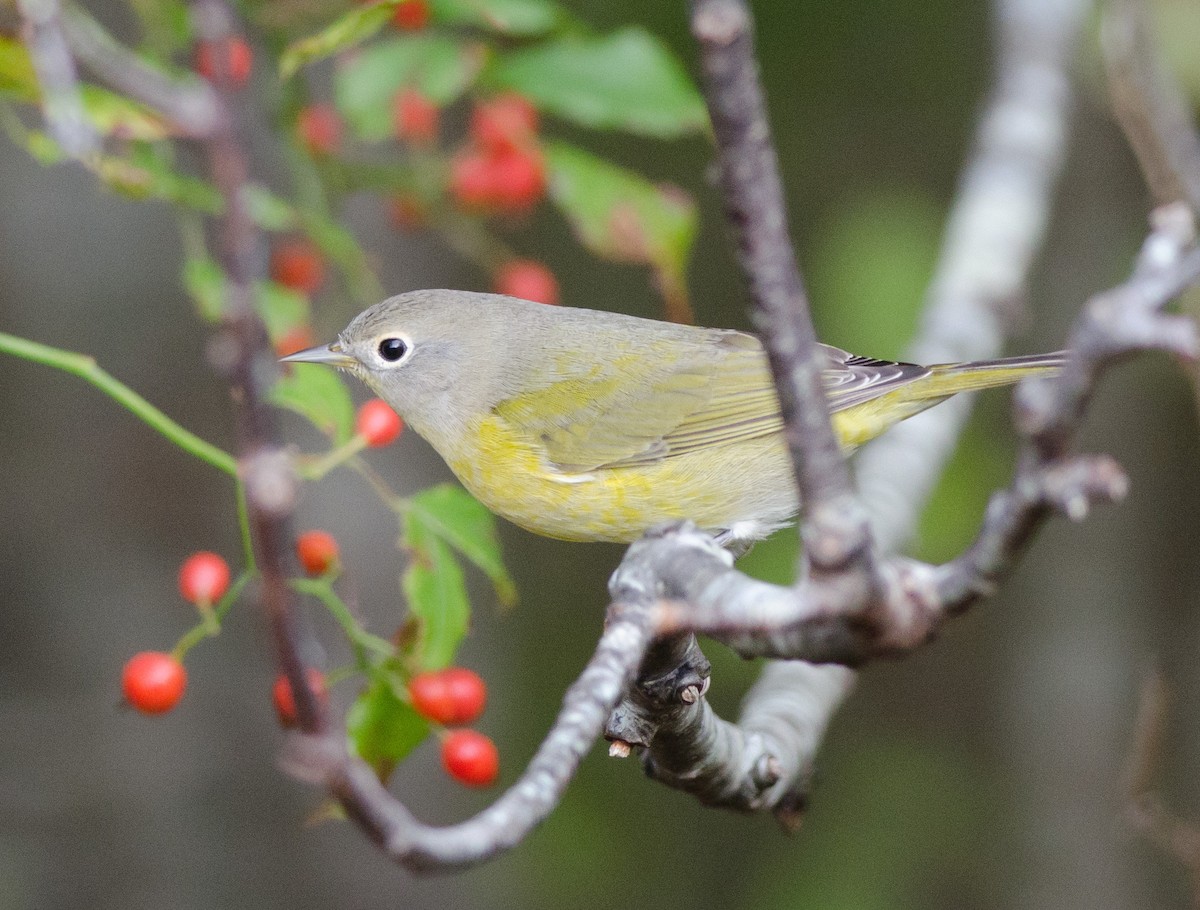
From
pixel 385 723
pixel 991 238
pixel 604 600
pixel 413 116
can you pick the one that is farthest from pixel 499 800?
pixel 604 600

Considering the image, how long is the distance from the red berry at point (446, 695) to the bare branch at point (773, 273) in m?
1.28

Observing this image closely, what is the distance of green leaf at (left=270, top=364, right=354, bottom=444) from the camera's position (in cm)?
245

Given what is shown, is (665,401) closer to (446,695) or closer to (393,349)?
(393,349)

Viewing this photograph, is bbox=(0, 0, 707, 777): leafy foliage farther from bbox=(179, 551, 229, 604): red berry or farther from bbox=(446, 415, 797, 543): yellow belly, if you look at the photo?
bbox=(446, 415, 797, 543): yellow belly

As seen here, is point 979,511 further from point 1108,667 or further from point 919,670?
point 919,670

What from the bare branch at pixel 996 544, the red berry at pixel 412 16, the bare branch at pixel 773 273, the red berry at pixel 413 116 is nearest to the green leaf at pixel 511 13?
the red berry at pixel 412 16

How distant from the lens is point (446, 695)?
2445 mm

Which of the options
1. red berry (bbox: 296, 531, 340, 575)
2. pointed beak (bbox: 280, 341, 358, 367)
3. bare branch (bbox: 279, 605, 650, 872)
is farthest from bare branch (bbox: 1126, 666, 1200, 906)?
pointed beak (bbox: 280, 341, 358, 367)

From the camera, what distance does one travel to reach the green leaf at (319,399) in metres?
2.45

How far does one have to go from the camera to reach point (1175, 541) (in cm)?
591

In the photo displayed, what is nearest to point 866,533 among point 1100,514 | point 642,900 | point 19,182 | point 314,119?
point 314,119

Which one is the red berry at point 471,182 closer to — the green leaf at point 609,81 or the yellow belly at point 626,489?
the green leaf at point 609,81

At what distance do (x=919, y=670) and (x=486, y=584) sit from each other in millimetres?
2974

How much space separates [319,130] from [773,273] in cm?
273
